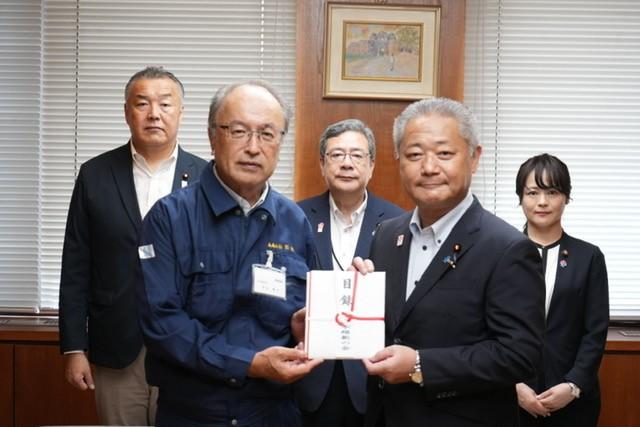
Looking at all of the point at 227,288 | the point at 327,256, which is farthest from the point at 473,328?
the point at 327,256

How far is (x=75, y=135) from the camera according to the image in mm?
4289

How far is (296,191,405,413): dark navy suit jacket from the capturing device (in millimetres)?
2930

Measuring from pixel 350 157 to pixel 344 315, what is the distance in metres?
1.42

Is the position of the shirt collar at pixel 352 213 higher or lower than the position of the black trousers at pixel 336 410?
A: higher

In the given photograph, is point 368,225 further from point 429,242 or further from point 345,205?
point 429,242

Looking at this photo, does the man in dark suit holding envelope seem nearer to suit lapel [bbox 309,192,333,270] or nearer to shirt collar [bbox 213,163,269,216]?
shirt collar [bbox 213,163,269,216]

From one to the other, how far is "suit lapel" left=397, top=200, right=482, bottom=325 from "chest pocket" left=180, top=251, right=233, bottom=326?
447mm

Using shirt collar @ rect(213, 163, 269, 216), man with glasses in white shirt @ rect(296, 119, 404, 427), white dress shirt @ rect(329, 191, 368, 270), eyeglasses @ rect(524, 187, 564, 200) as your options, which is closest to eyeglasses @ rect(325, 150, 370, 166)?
man with glasses in white shirt @ rect(296, 119, 404, 427)

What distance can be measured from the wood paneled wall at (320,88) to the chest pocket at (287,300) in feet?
6.35

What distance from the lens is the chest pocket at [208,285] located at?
6.64 ft

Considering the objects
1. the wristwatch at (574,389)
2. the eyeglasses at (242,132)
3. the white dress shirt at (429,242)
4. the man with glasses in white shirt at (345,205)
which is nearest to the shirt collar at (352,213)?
the man with glasses in white shirt at (345,205)

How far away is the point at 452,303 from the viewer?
1995mm

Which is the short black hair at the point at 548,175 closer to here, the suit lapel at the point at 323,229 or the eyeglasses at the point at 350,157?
the eyeglasses at the point at 350,157

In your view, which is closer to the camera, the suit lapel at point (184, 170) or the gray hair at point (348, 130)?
the suit lapel at point (184, 170)
